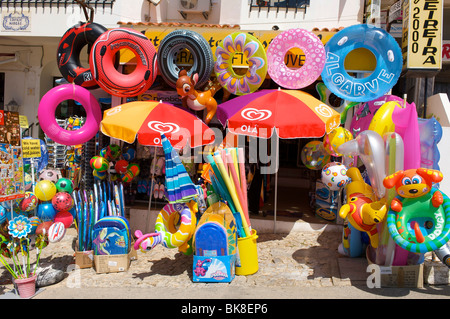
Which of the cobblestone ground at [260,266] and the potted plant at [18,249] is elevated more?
the potted plant at [18,249]

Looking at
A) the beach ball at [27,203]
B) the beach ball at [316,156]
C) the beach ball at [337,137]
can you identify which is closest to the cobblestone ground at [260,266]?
the beach ball at [27,203]

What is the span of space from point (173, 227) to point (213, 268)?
80 centimetres

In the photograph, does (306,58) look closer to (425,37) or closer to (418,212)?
(425,37)

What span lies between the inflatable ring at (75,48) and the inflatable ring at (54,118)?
464 millimetres

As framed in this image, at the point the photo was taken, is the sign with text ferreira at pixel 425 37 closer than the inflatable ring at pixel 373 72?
No

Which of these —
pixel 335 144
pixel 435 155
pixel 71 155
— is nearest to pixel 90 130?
pixel 71 155

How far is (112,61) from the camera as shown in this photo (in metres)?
6.85

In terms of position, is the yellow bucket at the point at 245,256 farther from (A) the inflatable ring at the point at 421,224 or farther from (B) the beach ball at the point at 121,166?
(B) the beach ball at the point at 121,166

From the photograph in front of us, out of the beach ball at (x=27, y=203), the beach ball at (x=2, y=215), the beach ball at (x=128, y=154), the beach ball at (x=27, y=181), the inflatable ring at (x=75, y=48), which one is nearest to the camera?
the beach ball at (x=2, y=215)

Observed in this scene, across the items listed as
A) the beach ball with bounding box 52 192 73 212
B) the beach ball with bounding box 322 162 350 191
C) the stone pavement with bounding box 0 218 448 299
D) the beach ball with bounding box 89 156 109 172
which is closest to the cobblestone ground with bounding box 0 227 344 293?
the stone pavement with bounding box 0 218 448 299

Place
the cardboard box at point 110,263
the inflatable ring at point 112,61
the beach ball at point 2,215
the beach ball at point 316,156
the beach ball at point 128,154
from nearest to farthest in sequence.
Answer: the beach ball at point 2,215, the cardboard box at point 110,263, the inflatable ring at point 112,61, the beach ball at point 316,156, the beach ball at point 128,154

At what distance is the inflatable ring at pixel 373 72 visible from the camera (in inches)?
243

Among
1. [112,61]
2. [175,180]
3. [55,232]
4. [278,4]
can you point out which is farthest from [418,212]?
[278,4]

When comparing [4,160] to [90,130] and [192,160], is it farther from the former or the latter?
[192,160]
